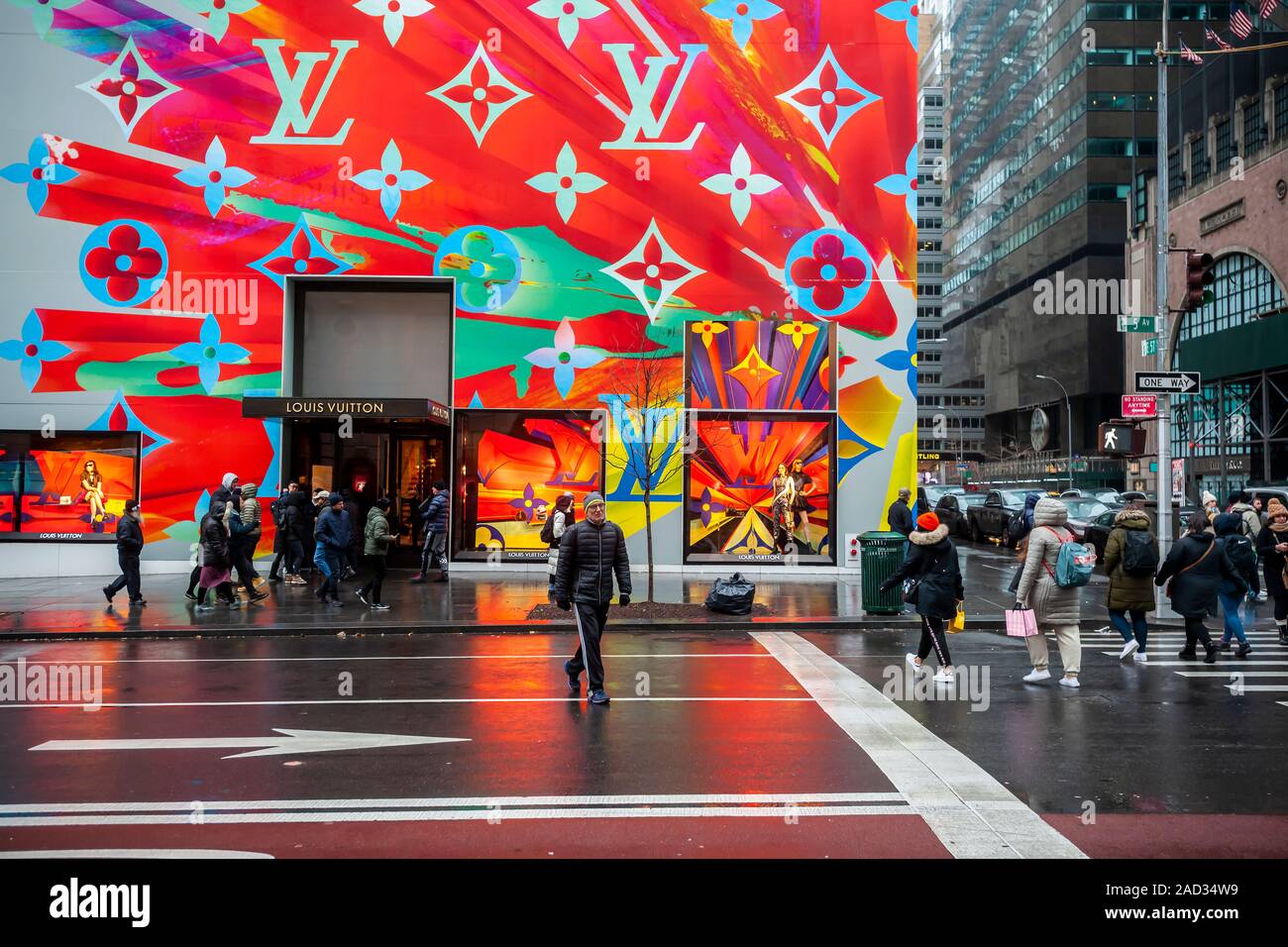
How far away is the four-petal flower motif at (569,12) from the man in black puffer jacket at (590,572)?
572 inches

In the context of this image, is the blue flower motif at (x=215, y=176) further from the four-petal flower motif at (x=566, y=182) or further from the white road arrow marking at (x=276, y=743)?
the white road arrow marking at (x=276, y=743)

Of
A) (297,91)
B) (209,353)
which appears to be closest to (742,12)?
(297,91)

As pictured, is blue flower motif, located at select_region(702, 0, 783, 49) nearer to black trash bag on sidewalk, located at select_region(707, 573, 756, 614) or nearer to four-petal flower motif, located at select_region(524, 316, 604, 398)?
four-petal flower motif, located at select_region(524, 316, 604, 398)

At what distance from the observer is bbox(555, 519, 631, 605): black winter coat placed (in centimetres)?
845

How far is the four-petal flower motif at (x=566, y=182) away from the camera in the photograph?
19.6 meters

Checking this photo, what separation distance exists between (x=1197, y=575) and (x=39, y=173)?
21.9 m

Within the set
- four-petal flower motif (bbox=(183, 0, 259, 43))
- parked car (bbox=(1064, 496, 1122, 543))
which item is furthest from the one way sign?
four-petal flower motif (bbox=(183, 0, 259, 43))

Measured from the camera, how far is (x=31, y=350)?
1936 cm

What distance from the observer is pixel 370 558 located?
14.6 metres

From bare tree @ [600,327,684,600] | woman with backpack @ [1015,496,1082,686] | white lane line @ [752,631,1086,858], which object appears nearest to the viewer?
white lane line @ [752,631,1086,858]

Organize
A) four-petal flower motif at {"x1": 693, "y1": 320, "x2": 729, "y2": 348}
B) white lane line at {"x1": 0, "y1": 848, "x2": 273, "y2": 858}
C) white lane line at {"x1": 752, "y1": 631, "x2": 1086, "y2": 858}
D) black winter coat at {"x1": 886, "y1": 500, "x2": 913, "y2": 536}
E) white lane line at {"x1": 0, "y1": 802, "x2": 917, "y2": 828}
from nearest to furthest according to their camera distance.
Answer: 1. white lane line at {"x1": 0, "y1": 848, "x2": 273, "y2": 858}
2. white lane line at {"x1": 752, "y1": 631, "x2": 1086, "y2": 858}
3. white lane line at {"x1": 0, "y1": 802, "x2": 917, "y2": 828}
4. black winter coat at {"x1": 886, "y1": 500, "x2": 913, "y2": 536}
5. four-petal flower motif at {"x1": 693, "y1": 320, "x2": 729, "y2": 348}

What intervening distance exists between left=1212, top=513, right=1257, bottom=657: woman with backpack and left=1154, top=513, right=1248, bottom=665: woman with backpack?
0.16m

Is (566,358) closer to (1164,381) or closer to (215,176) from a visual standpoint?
(215,176)
